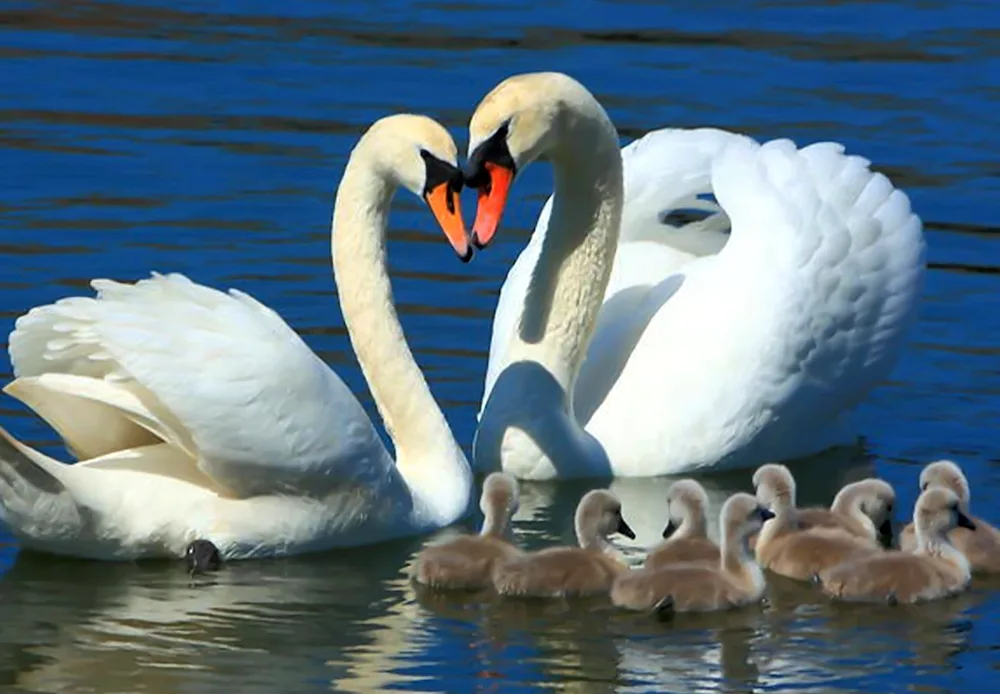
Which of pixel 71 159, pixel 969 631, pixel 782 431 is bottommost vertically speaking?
pixel 969 631

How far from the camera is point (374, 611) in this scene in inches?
450

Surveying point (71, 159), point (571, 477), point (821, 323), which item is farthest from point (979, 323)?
point (71, 159)

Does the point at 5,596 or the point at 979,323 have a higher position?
the point at 979,323

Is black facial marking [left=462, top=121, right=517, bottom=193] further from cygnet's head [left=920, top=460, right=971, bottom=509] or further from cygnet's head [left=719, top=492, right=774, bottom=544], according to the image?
cygnet's head [left=920, top=460, right=971, bottom=509]

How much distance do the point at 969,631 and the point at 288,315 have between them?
5002 millimetres

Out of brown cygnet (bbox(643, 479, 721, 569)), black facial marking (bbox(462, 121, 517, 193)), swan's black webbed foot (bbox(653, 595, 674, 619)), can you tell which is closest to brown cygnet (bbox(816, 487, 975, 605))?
brown cygnet (bbox(643, 479, 721, 569))

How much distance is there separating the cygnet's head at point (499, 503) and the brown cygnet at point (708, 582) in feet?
2.08

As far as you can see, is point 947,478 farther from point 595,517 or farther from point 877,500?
point 595,517

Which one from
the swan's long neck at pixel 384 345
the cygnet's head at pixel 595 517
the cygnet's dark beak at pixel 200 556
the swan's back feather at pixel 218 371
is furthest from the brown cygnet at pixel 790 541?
Result: the cygnet's dark beak at pixel 200 556

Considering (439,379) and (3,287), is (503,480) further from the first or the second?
(3,287)

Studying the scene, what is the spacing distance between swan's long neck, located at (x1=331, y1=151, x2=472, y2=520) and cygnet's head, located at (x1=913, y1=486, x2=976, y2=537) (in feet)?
6.48

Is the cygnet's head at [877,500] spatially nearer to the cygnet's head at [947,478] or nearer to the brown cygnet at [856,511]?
the brown cygnet at [856,511]

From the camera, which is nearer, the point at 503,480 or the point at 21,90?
the point at 503,480

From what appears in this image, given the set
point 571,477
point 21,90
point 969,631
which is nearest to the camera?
point 969,631
